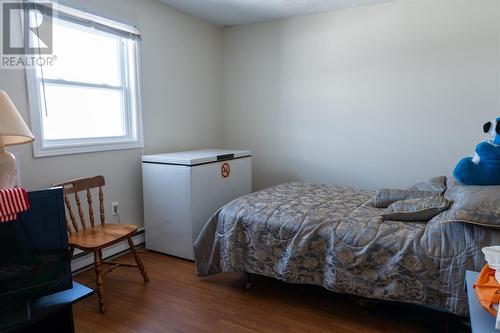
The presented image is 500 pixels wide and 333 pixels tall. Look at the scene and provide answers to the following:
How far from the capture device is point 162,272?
2658 millimetres

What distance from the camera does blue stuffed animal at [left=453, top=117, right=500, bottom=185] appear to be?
2.01 metres

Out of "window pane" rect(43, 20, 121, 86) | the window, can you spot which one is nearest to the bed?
the window

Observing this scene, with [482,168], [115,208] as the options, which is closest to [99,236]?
[115,208]

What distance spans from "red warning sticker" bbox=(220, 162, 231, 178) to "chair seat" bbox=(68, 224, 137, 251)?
0.95m

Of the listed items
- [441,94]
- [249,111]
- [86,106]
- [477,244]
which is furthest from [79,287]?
[441,94]

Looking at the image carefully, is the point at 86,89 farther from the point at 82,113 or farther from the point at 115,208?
the point at 115,208

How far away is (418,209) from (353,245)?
1.43ft

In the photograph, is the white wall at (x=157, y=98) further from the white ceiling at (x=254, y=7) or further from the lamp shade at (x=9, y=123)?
Answer: the lamp shade at (x=9, y=123)

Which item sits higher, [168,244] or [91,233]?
[91,233]

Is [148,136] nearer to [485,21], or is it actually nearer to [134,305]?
[134,305]

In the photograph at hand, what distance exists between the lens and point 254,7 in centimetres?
331

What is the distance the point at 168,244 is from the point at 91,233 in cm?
76

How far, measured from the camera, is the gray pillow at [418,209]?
1915 millimetres

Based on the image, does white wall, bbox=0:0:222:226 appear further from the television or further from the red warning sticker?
the television
